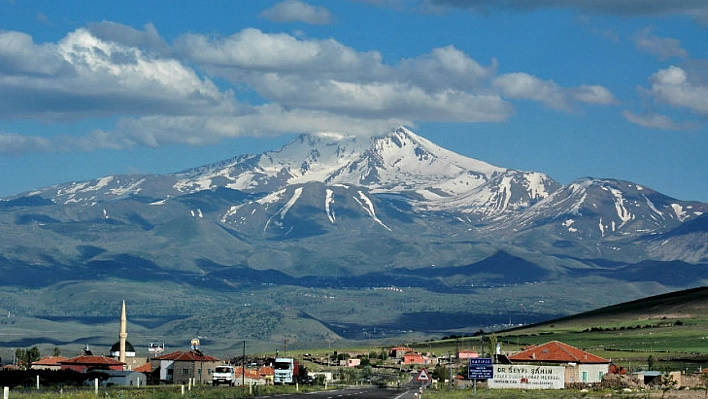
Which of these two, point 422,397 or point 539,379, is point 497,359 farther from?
point 422,397

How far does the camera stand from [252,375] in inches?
6683

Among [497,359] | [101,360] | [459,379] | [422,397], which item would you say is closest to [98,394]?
[422,397]

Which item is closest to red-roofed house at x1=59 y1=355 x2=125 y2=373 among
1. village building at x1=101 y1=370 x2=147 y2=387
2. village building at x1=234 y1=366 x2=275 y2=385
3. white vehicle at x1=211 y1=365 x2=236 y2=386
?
village building at x1=234 y1=366 x2=275 y2=385

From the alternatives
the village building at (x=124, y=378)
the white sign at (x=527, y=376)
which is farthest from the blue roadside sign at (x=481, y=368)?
the village building at (x=124, y=378)

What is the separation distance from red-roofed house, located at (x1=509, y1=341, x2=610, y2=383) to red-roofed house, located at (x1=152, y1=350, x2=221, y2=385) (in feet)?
148

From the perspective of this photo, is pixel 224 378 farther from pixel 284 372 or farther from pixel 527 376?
pixel 527 376

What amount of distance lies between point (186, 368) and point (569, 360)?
178 feet

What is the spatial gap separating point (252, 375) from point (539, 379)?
60.3 meters

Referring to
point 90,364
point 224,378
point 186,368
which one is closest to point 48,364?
point 90,364

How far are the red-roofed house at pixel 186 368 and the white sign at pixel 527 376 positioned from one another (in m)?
55.9

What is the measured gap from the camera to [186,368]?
169 meters

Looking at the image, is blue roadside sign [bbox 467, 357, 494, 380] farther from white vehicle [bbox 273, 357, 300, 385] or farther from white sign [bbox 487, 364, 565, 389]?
white vehicle [bbox 273, 357, 300, 385]

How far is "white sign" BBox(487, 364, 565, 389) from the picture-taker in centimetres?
11619

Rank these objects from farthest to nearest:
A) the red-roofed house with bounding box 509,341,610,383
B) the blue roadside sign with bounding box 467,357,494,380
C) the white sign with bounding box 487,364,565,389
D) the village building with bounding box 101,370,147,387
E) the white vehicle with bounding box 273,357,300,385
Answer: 1. the village building with bounding box 101,370,147,387
2. the white vehicle with bounding box 273,357,300,385
3. the red-roofed house with bounding box 509,341,610,383
4. the white sign with bounding box 487,364,565,389
5. the blue roadside sign with bounding box 467,357,494,380
